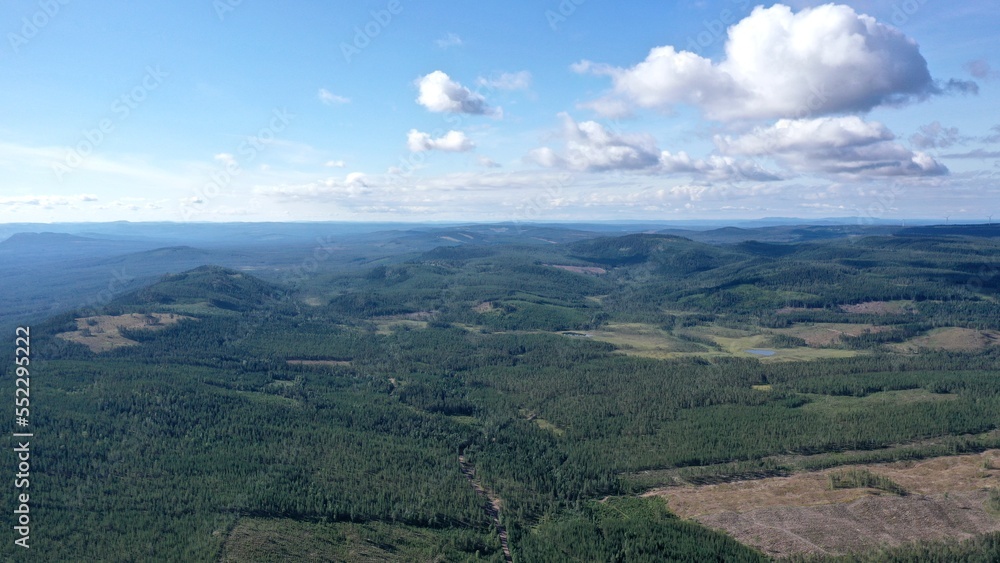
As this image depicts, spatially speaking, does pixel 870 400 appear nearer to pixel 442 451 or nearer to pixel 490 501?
pixel 490 501

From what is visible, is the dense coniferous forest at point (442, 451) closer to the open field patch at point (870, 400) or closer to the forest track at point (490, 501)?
the forest track at point (490, 501)

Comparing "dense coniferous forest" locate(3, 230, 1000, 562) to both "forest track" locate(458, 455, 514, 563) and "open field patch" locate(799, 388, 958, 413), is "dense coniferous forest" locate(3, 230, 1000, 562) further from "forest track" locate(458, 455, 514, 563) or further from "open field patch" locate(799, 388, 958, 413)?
"open field patch" locate(799, 388, 958, 413)

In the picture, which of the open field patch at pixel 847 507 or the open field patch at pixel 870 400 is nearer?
the open field patch at pixel 847 507

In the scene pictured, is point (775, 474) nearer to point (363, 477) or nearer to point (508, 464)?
point (508, 464)

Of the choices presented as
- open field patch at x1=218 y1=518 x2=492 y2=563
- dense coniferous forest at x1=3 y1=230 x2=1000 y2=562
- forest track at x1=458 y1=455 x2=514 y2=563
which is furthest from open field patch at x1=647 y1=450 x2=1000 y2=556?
open field patch at x1=218 y1=518 x2=492 y2=563

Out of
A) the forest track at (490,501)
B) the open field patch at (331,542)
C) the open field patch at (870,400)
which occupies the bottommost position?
the forest track at (490,501)

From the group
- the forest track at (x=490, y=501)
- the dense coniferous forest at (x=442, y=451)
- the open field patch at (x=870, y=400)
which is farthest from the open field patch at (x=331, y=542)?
the open field patch at (x=870, y=400)

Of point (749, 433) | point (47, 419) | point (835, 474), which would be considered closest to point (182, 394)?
point (47, 419)
